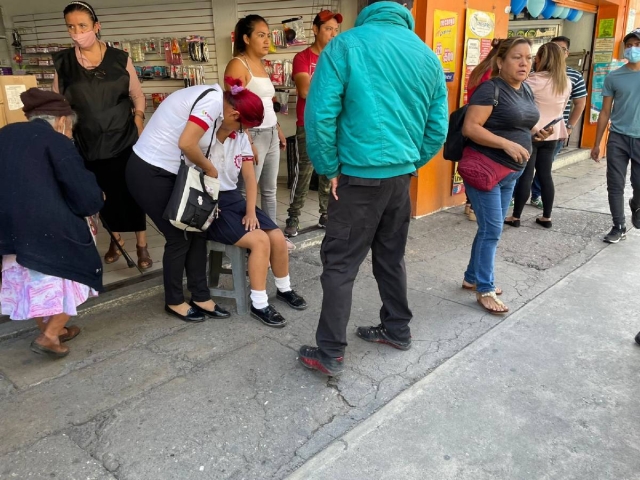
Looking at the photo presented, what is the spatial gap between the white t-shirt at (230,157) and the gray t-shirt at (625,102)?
12.0 ft

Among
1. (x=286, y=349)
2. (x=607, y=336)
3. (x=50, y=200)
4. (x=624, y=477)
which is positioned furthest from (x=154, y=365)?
(x=607, y=336)

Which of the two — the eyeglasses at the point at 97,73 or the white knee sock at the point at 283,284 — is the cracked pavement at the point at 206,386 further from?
the eyeglasses at the point at 97,73

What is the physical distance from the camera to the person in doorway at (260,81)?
13.2 ft

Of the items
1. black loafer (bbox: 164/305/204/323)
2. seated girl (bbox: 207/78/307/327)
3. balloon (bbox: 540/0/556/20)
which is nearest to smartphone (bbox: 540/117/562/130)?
seated girl (bbox: 207/78/307/327)

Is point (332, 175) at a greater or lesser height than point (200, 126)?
lesser

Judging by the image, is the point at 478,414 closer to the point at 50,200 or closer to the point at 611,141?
the point at 50,200

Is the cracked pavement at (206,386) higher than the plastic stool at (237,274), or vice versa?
the plastic stool at (237,274)

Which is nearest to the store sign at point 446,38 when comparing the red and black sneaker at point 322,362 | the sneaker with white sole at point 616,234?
the sneaker with white sole at point 616,234

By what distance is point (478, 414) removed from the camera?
2.56 m

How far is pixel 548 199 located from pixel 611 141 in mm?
820

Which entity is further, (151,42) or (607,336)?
(151,42)

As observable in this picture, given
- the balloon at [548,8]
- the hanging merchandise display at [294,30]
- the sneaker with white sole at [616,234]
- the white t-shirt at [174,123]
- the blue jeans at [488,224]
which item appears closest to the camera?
the white t-shirt at [174,123]

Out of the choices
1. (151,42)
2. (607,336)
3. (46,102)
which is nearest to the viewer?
(46,102)

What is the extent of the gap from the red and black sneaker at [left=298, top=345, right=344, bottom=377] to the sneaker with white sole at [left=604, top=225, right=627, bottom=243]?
11.7ft
